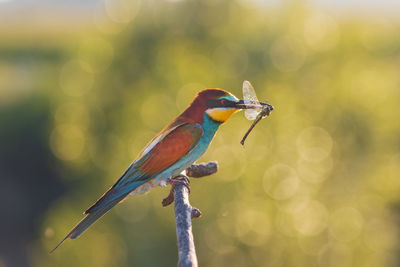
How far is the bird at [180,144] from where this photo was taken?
130 inches

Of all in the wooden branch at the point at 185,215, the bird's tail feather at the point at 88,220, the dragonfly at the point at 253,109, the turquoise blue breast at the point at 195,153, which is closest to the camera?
the wooden branch at the point at 185,215

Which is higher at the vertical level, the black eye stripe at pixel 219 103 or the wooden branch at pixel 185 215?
the black eye stripe at pixel 219 103

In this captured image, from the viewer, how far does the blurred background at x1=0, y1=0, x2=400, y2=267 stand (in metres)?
9.20

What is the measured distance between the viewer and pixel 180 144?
339cm

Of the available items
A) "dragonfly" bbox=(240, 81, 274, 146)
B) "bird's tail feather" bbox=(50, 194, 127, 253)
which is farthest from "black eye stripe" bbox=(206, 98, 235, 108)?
"bird's tail feather" bbox=(50, 194, 127, 253)

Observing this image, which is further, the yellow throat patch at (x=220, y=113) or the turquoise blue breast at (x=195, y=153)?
the turquoise blue breast at (x=195, y=153)

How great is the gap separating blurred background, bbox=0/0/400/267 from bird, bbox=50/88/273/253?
499 cm

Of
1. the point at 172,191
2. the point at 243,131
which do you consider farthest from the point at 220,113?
the point at 243,131

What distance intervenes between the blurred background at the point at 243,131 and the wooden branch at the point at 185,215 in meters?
4.84

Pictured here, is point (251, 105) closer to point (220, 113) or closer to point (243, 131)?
point (220, 113)

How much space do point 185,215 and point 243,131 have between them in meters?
6.87

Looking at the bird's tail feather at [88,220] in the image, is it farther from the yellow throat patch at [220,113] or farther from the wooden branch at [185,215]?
the yellow throat patch at [220,113]

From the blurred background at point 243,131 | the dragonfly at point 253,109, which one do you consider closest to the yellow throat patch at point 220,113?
the dragonfly at point 253,109

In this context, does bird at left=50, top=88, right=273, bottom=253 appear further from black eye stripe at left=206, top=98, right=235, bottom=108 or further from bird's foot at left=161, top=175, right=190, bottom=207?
bird's foot at left=161, top=175, right=190, bottom=207
